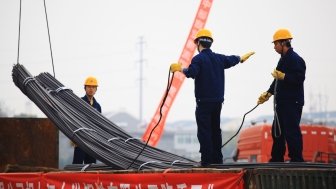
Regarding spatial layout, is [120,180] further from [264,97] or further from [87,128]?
[264,97]

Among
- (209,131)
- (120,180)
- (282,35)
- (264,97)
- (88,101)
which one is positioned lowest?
(120,180)

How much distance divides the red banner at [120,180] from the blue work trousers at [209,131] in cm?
100

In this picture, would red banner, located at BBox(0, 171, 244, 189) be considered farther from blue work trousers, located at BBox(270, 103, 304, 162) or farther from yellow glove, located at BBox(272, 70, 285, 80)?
yellow glove, located at BBox(272, 70, 285, 80)

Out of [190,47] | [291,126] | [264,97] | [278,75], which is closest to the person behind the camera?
[278,75]

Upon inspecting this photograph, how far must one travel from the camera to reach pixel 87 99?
1170 cm

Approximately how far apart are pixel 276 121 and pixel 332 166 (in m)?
1.47

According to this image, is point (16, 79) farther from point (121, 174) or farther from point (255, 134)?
point (255, 134)

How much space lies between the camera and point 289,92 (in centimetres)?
841

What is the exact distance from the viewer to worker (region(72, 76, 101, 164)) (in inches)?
452

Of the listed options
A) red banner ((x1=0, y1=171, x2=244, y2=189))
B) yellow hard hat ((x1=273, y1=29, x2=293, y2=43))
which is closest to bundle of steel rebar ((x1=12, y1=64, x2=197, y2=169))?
red banner ((x1=0, y1=171, x2=244, y2=189))

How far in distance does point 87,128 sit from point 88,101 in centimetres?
218

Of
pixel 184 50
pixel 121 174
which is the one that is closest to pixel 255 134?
pixel 184 50

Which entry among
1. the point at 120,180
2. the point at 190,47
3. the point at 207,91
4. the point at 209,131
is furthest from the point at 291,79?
the point at 190,47

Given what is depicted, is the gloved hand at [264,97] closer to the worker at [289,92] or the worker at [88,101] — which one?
the worker at [289,92]
